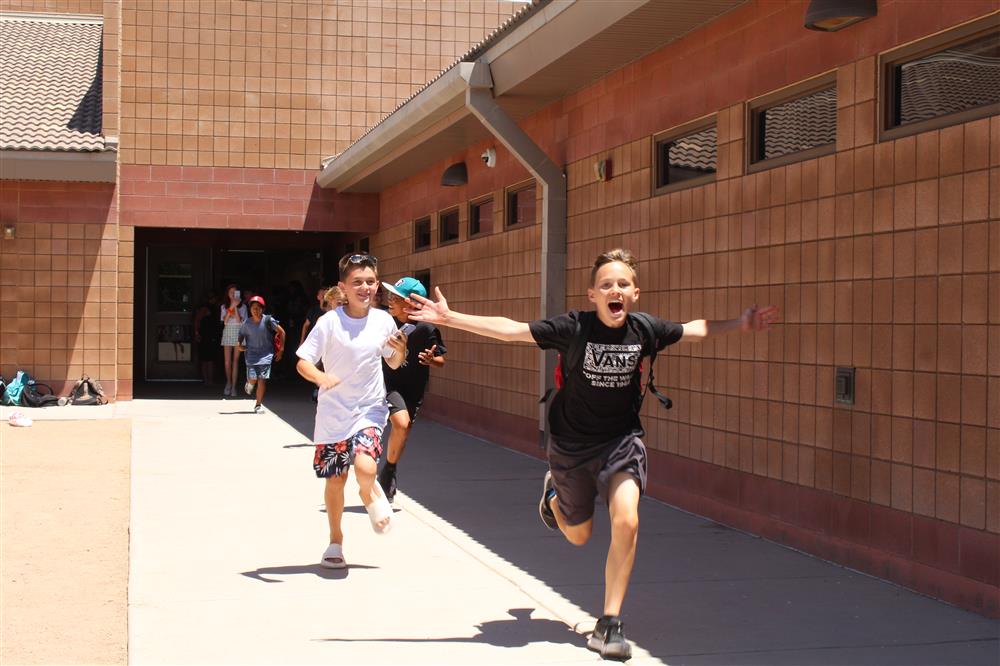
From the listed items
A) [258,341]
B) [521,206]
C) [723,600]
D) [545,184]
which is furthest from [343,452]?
[258,341]

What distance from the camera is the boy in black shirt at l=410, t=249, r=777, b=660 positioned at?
575cm

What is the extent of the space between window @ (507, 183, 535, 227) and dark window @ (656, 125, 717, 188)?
347cm

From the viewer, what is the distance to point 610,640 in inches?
219

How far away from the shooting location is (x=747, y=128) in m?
8.99

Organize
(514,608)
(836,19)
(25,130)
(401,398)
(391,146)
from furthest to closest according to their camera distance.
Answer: (25,130) < (391,146) < (401,398) < (836,19) < (514,608)

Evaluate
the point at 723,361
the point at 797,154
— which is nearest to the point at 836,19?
the point at 797,154

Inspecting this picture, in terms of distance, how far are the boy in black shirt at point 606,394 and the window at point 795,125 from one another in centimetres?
243

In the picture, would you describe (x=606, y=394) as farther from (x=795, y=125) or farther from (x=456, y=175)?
(x=456, y=175)

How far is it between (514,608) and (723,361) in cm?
339

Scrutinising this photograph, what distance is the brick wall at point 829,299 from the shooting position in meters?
6.56

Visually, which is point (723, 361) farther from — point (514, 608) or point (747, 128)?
point (514, 608)

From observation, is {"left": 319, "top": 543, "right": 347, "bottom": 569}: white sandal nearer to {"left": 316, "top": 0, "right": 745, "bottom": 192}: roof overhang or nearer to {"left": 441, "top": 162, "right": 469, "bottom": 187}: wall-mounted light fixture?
{"left": 316, "top": 0, "right": 745, "bottom": 192}: roof overhang

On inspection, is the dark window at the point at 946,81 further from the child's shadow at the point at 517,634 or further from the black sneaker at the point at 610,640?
the child's shadow at the point at 517,634

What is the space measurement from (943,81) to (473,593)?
3787 millimetres
